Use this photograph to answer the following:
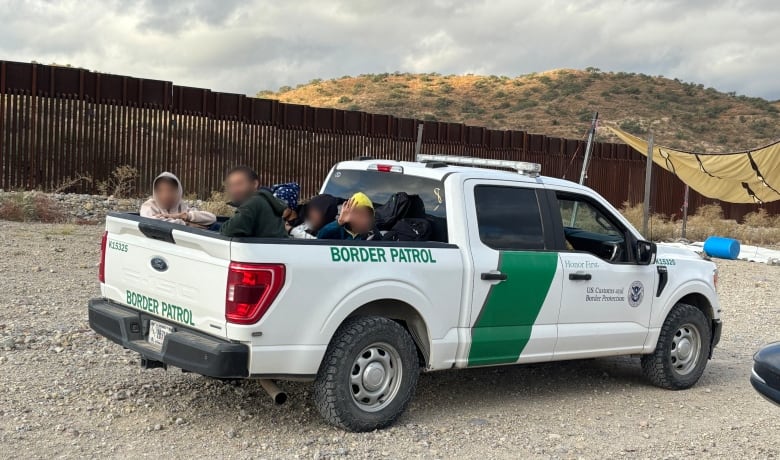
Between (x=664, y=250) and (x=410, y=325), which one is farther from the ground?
(x=664, y=250)

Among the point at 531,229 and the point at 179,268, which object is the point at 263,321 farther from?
the point at 531,229

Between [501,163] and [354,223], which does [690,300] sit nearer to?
[501,163]

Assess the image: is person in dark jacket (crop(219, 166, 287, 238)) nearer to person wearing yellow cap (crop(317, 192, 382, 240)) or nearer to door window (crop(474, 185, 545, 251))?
person wearing yellow cap (crop(317, 192, 382, 240))

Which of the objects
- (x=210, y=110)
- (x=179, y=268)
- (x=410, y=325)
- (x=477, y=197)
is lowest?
(x=410, y=325)

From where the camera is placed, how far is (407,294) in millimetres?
5570

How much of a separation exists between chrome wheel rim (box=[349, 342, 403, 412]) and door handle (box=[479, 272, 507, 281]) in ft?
2.83

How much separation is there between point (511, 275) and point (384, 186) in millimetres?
1332

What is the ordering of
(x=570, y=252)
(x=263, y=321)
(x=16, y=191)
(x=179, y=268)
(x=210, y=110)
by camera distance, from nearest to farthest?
1. (x=263, y=321)
2. (x=179, y=268)
3. (x=570, y=252)
4. (x=16, y=191)
5. (x=210, y=110)

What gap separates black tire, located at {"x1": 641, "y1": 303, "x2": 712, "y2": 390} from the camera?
24.2 feet

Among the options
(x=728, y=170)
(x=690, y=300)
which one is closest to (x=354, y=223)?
(x=690, y=300)

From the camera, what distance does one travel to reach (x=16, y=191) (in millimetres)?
15188

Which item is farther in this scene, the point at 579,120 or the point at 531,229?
the point at 579,120

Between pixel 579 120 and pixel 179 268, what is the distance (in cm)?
5000

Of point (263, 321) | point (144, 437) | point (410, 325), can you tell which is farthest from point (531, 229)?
point (144, 437)
